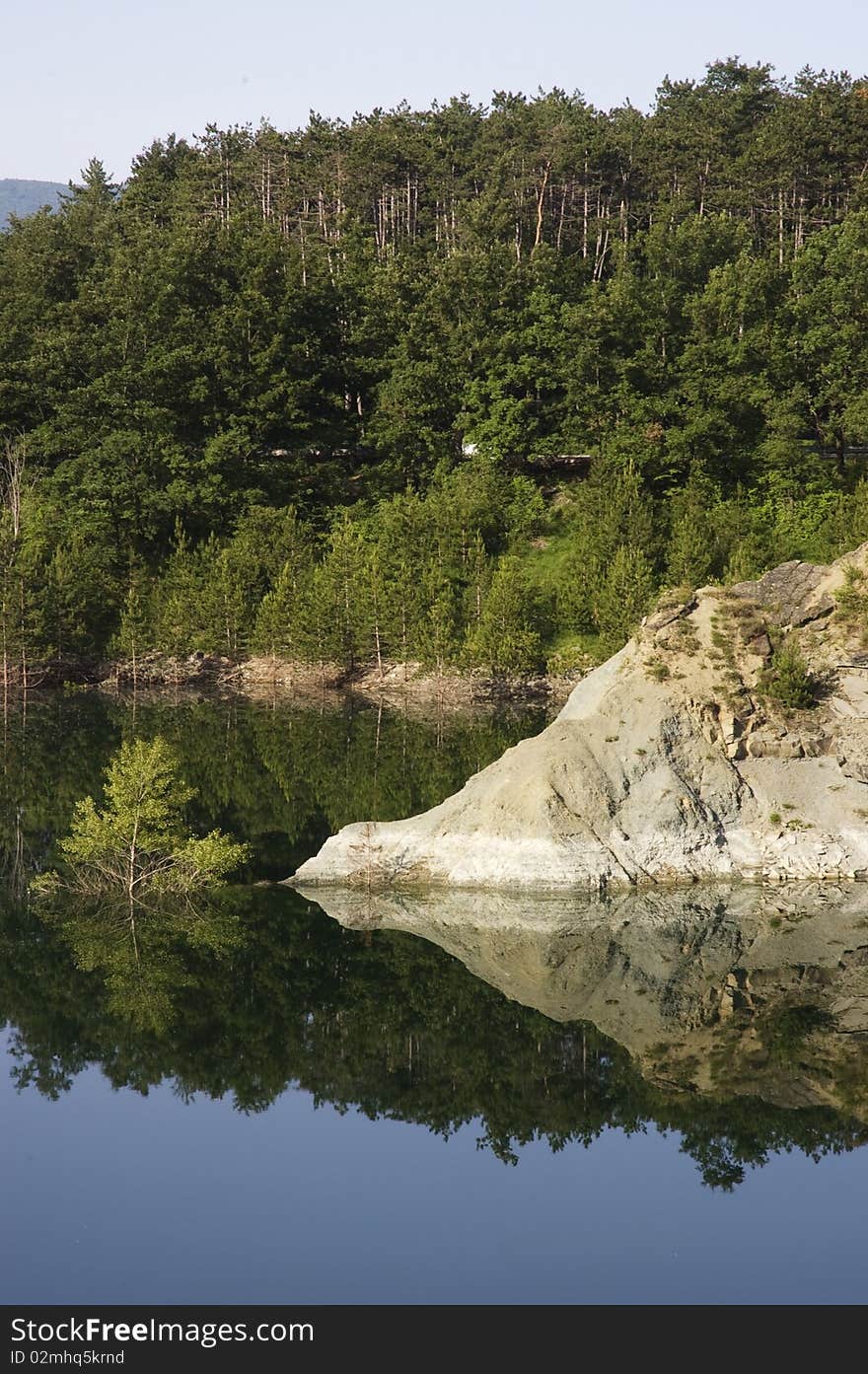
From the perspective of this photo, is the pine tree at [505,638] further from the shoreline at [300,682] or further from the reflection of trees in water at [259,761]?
the reflection of trees in water at [259,761]

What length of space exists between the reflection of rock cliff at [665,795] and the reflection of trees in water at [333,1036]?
8.80 ft

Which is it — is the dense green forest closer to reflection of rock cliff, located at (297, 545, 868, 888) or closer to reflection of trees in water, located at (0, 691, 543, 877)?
reflection of trees in water, located at (0, 691, 543, 877)

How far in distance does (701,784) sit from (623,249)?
207 feet

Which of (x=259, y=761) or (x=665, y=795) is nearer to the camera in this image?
(x=665, y=795)

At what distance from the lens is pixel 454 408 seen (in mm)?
83438

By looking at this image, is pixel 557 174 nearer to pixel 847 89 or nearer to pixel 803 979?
pixel 847 89

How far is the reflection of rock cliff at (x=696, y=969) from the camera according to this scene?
70.3 ft

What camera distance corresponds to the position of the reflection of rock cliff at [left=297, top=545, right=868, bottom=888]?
28875 mm

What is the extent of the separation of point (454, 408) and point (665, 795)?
188 ft

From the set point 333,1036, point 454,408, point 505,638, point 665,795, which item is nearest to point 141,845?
point 333,1036

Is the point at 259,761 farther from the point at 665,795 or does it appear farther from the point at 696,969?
the point at 696,969

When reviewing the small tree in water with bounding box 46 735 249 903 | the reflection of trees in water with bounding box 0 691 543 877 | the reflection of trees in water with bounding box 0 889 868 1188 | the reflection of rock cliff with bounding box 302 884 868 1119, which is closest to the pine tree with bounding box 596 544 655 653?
the reflection of trees in water with bounding box 0 691 543 877

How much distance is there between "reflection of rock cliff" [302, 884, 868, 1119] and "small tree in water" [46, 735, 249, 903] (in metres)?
2.64

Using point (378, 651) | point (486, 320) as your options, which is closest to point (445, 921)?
point (378, 651)
